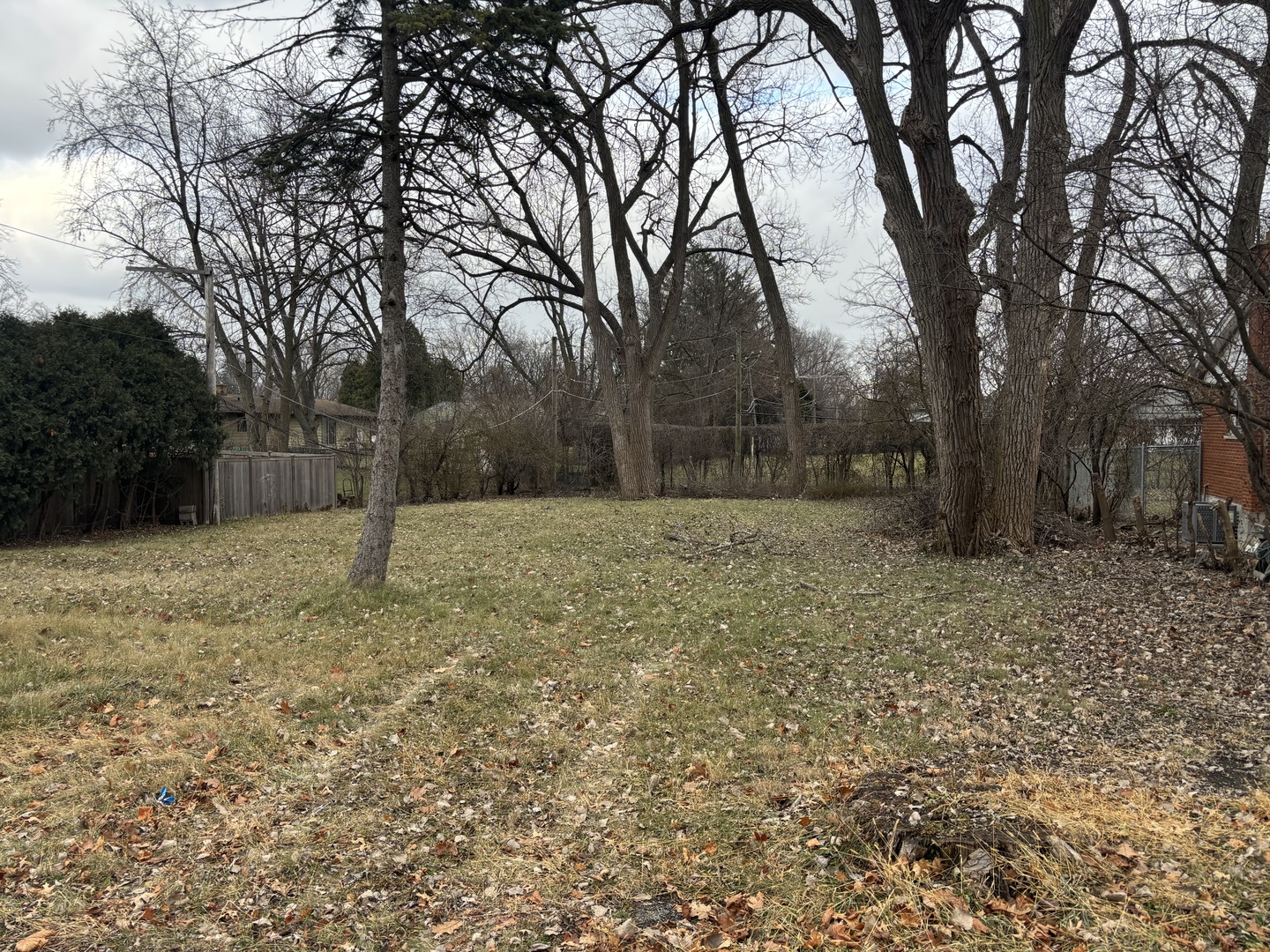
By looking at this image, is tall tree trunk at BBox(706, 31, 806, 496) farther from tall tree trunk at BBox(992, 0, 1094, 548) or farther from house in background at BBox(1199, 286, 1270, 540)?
tall tree trunk at BBox(992, 0, 1094, 548)

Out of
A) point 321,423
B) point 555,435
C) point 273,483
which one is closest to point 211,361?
point 273,483

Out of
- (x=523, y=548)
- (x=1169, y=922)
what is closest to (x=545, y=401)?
(x=523, y=548)

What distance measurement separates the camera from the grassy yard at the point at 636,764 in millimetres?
3209

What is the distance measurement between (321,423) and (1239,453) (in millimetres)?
39173

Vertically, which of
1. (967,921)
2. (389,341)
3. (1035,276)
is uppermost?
(1035,276)

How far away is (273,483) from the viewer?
20766 mm

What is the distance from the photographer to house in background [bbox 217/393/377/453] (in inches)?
1199

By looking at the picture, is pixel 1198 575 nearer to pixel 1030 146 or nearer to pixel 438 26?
pixel 1030 146

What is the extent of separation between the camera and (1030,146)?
963 centimetres

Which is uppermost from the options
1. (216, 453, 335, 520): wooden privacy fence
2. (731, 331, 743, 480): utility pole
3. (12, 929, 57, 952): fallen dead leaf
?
(731, 331, 743, 480): utility pole

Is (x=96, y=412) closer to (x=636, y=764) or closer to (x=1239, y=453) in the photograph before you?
(x=636, y=764)

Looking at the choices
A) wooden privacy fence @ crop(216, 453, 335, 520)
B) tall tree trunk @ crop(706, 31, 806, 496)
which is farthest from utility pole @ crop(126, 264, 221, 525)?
tall tree trunk @ crop(706, 31, 806, 496)

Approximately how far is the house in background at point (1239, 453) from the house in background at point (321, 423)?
2404cm

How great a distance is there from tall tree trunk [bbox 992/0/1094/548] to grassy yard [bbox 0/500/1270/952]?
5.85ft
